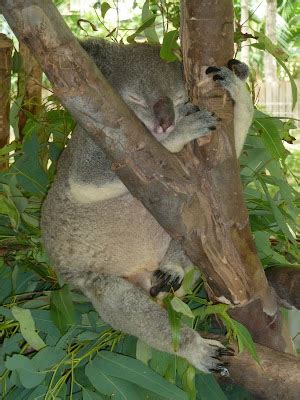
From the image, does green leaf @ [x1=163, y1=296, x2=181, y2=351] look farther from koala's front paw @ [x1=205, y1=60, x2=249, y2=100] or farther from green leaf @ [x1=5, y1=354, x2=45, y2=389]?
koala's front paw @ [x1=205, y1=60, x2=249, y2=100]

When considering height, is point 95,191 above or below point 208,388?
above

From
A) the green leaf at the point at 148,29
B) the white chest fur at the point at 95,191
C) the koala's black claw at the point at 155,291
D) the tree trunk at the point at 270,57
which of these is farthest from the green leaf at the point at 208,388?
the tree trunk at the point at 270,57

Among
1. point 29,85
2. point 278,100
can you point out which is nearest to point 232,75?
point 29,85

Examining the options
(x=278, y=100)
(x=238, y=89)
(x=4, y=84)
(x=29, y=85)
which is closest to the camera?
(x=238, y=89)

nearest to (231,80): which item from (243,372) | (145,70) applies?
(145,70)

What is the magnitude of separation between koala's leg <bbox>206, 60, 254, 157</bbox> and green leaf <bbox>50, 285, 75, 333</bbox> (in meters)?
0.62

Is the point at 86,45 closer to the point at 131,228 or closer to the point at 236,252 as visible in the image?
the point at 131,228

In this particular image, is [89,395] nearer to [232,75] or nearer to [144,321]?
[144,321]

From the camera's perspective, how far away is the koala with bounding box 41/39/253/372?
1.36 m

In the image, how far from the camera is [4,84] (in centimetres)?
222

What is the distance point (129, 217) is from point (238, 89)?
478 millimetres

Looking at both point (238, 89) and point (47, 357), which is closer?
point (238, 89)

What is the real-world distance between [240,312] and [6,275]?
0.78m

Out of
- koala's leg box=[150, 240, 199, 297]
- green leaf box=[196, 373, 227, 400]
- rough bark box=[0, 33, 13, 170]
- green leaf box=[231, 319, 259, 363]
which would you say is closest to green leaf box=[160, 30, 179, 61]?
koala's leg box=[150, 240, 199, 297]
